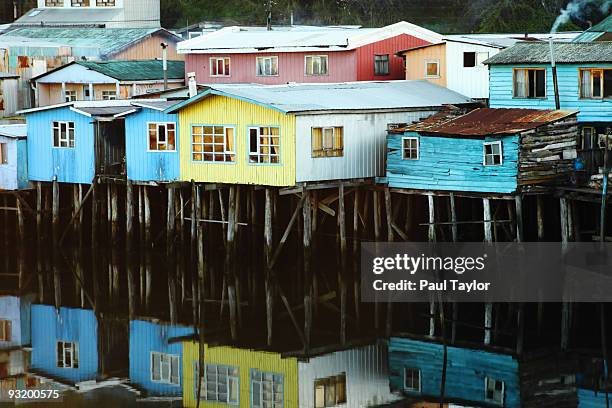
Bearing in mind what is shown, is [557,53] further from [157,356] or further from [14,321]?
[14,321]

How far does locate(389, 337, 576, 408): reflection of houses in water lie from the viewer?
3100cm

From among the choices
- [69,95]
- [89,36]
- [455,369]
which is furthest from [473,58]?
[89,36]

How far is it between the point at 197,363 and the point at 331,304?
20.7ft

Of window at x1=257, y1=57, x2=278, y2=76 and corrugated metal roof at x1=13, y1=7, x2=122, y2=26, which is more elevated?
corrugated metal roof at x1=13, y1=7, x2=122, y2=26

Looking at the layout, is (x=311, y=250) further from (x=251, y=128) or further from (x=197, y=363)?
(x=197, y=363)

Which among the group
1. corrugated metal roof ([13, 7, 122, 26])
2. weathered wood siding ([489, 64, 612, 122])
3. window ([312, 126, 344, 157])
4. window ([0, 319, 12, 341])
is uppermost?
corrugated metal roof ([13, 7, 122, 26])

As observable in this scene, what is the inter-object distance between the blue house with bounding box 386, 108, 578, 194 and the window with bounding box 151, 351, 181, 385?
1132cm

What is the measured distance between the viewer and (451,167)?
42.7 metres

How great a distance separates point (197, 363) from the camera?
34125 millimetres

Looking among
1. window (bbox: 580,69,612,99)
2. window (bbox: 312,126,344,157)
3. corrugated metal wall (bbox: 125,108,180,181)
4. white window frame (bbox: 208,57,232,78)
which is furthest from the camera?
white window frame (bbox: 208,57,232,78)

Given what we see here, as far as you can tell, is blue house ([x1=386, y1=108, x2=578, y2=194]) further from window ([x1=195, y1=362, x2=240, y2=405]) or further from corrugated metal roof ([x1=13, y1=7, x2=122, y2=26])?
corrugated metal roof ([x1=13, y1=7, x2=122, y2=26])

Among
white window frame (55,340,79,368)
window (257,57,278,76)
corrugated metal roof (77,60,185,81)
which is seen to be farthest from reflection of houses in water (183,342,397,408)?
corrugated metal roof (77,60,185,81)

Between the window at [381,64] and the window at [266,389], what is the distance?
23747 mm

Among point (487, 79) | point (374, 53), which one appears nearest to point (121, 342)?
point (487, 79)
